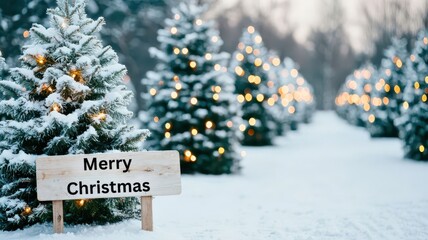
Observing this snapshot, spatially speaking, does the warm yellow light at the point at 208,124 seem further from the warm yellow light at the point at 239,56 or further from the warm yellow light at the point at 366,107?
the warm yellow light at the point at 366,107

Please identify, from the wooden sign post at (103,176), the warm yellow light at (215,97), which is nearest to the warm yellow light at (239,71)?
the warm yellow light at (215,97)

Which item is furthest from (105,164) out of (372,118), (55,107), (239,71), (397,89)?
(372,118)

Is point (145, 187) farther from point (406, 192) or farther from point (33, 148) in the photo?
point (406, 192)

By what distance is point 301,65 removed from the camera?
296 ft

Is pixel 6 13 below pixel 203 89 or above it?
above

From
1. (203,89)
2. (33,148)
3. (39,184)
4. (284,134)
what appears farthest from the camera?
(284,134)

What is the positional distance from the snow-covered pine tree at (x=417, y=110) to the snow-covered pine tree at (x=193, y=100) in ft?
23.3

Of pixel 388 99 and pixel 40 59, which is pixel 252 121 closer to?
pixel 388 99

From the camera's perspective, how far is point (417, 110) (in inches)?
724

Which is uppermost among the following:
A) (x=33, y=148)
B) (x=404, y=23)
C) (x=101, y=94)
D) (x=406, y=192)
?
(x=404, y=23)

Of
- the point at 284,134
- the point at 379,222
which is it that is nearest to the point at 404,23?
the point at 284,134

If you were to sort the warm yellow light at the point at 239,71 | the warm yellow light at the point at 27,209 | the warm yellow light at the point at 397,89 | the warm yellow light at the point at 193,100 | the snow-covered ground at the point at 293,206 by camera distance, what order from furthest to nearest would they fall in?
the warm yellow light at the point at 397,89
the warm yellow light at the point at 239,71
the warm yellow light at the point at 193,100
the snow-covered ground at the point at 293,206
the warm yellow light at the point at 27,209

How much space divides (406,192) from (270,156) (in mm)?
10393

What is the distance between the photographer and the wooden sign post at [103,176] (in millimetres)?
6379
